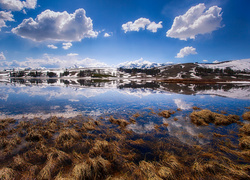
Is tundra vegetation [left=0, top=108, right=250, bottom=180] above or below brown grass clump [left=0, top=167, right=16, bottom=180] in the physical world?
below

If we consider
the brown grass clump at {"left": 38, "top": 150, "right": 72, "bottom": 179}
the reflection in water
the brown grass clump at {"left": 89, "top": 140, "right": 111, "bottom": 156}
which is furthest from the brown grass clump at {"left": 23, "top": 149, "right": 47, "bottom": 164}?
the reflection in water

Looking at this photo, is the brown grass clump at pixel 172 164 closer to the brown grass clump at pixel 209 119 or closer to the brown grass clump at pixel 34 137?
the brown grass clump at pixel 209 119

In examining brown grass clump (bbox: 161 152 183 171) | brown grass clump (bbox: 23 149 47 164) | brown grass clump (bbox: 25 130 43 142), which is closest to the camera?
brown grass clump (bbox: 161 152 183 171)

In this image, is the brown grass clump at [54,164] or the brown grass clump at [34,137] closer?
the brown grass clump at [54,164]

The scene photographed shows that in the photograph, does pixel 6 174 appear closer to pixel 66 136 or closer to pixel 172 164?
pixel 66 136

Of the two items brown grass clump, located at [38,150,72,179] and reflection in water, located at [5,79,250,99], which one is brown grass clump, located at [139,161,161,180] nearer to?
brown grass clump, located at [38,150,72,179]

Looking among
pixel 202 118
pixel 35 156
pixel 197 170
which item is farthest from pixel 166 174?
pixel 202 118

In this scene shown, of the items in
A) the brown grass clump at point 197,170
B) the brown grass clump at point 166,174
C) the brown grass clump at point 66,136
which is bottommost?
the brown grass clump at point 197,170

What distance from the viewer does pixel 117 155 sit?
9750 millimetres

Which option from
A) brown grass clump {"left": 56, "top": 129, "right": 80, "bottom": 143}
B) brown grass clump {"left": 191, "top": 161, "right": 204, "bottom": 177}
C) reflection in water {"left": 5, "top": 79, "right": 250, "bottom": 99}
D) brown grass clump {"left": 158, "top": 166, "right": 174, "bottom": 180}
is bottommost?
brown grass clump {"left": 191, "top": 161, "right": 204, "bottom": 177}

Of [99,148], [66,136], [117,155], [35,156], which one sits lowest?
[117,155]

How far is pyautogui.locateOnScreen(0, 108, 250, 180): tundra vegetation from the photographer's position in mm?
7645

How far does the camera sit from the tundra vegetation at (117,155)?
7645mm

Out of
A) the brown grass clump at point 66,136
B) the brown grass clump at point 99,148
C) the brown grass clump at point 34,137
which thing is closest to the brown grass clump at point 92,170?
the brown grass clump at point 99,148
